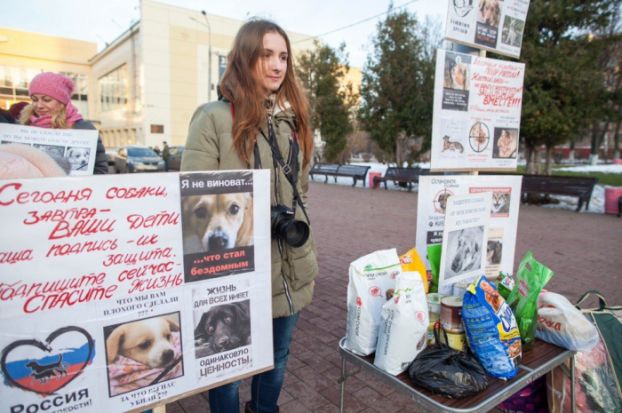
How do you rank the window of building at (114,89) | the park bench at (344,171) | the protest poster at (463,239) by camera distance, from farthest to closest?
the window of building at (114,89) < the park bench at (344,171) < the protest poster at (463,239)

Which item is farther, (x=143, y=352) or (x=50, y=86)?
(x=50, y=86)

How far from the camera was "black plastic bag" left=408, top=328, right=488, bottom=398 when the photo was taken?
155 cm

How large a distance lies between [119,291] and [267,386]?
110 cm

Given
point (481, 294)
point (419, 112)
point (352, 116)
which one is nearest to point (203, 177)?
point (481, 294)

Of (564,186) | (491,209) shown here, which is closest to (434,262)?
(491,209)

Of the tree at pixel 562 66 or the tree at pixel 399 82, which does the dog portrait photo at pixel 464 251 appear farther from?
the tree at pixel 399 82

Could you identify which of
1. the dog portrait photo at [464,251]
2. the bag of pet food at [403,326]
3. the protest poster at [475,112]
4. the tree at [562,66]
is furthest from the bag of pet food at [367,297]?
the tree at [562,66]

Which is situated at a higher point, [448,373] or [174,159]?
[174,159]

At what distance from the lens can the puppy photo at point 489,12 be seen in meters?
2.84

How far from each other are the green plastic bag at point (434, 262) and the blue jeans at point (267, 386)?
33.2 inches

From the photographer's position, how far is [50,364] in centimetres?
112

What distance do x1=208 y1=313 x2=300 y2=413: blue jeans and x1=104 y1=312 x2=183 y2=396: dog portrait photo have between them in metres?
0.51

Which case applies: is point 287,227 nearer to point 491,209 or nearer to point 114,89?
point 491,209

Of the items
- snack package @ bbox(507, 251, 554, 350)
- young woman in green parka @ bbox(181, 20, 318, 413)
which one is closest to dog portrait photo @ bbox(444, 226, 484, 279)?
snack package @ bbox(507, 251, 554, 350)
